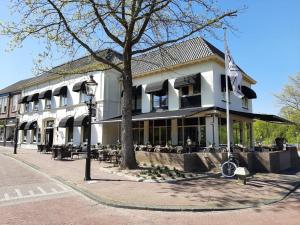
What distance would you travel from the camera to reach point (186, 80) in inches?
807

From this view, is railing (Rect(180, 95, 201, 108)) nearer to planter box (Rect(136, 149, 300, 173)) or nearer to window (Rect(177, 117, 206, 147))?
window (Rect(177, 117, 206, 147))

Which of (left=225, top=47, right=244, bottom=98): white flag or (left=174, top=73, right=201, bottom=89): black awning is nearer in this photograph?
(left=225, top=47, right=244, bottom=98): white flag

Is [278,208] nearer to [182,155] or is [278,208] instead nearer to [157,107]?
[182,155]

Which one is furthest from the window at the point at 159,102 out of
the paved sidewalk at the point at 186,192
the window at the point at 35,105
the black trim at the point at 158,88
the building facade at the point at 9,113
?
the building facade at the point at 9,113

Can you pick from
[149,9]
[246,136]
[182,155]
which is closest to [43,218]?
[182,155]

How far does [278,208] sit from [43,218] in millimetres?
6548

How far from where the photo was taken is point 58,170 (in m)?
14.9

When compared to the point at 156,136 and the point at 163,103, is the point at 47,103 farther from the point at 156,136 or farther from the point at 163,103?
the point at 163,103

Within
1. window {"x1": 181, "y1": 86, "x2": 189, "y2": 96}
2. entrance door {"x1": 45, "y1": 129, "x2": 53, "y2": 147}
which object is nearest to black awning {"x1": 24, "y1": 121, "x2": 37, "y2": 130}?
entrance door {"x1": 45, "y1": 129, "x2": 53, "y2": 147}

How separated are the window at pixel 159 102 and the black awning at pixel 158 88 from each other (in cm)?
46

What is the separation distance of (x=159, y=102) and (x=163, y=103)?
0.49m

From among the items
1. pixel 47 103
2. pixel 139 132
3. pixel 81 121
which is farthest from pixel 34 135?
pixel 139 132

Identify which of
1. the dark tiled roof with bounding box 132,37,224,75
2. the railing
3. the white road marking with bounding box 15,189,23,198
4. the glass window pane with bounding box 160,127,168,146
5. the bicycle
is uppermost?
the dark tiled roof with bounding box 132,37,224,75

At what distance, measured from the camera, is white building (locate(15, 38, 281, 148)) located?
20.0 m
